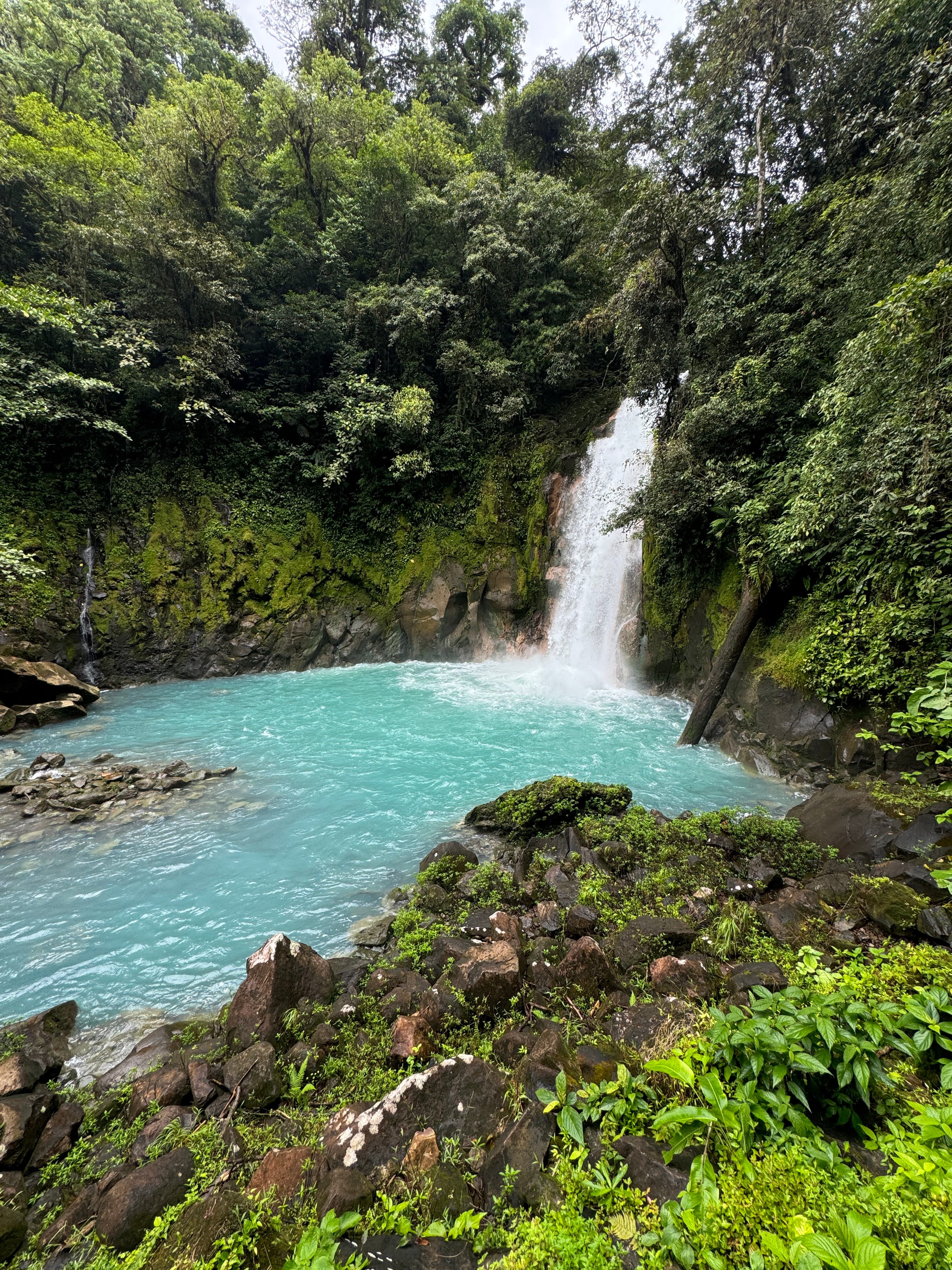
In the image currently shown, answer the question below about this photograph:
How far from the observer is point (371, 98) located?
18.2 metres

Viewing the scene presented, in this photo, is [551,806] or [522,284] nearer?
[551,806]

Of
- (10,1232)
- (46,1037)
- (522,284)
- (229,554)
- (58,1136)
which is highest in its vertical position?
(522,284)

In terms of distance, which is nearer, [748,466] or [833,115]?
[748,466]

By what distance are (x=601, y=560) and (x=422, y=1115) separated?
490 inches

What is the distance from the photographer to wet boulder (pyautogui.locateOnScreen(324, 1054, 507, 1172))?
7.58 feet

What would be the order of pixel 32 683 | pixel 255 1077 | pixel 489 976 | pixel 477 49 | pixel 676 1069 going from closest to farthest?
pixel 676 1069 → pixel 255 1077 → pixel 489 976 → pixel 32 683 → pixel 477 49

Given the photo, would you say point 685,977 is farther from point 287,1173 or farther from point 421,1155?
point 287,1173

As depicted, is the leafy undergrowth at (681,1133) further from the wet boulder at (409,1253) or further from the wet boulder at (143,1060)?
the wet boulder at (143,1060)

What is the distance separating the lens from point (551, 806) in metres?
5.99

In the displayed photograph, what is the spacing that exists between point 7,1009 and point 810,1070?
559cm

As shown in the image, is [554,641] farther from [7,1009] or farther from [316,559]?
[7,1009]

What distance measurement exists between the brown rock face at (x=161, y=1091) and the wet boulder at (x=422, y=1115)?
3.51 feet

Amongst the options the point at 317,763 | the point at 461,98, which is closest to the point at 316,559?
the point at 317,763

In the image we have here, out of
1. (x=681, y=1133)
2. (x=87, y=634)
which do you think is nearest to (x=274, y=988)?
(x=681, y=1133)
